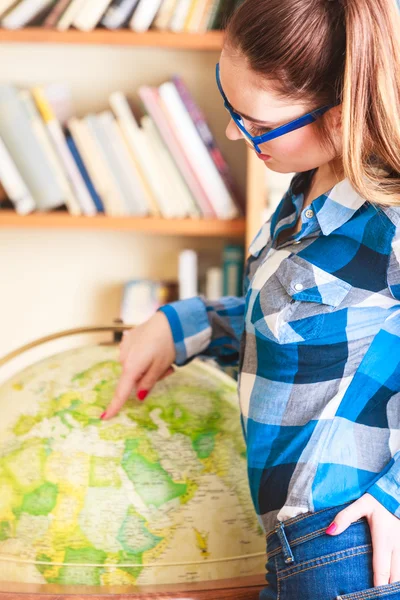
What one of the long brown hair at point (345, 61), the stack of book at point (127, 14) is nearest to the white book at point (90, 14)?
the stack of book at point (127, 14)

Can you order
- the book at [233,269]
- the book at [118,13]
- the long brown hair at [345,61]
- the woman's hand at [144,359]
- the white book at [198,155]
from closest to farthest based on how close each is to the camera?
the long brown hair at [345,61]
the woman's hand at [144,359]
the book at [118,13]
the white book at [198,155]
the book at [233,269]

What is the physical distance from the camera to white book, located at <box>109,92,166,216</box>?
6.91 ft

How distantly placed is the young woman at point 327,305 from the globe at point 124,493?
0.24ft

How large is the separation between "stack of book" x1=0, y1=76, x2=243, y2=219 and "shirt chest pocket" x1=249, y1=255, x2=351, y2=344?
49.0 inches

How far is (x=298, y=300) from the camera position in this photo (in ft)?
2.94

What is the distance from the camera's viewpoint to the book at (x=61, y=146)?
6.95ft

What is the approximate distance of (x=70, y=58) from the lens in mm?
2305

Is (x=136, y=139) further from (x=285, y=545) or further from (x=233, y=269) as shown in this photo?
(x=285, y=545)

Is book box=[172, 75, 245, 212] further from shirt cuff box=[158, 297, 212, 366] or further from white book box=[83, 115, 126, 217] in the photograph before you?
shirt cuff box=[158, 297, 212, 366]

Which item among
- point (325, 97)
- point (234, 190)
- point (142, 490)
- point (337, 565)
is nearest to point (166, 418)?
point (142, 490)

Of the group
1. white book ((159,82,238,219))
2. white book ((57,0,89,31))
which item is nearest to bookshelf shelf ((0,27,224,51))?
white book ((57,0,89,31))

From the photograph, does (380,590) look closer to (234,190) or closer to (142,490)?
(142,490)

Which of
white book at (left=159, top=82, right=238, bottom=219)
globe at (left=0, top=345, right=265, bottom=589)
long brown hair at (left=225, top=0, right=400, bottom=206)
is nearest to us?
long brown hair at (left=225, top=0, right=400, bottom=206)

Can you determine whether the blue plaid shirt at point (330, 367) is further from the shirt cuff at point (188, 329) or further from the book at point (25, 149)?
the book at point (25, 149)
